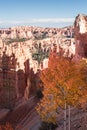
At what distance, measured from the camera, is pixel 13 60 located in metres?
97.1

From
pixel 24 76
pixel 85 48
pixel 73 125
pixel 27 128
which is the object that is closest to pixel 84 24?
pixel 85 48

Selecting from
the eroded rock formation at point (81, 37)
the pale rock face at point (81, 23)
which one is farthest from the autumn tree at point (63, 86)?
the pale rock face at point (81, 23)

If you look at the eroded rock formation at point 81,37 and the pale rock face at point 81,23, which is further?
the pale rock face at point 81,23

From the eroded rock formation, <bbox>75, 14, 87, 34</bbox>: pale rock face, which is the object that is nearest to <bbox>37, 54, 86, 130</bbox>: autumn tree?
the eroded rock formation

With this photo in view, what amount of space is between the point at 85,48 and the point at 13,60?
26.7 m

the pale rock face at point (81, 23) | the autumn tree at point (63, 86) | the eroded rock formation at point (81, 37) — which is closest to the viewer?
the autumn tree at point (63, 86)

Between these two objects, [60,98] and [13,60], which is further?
[13,60]

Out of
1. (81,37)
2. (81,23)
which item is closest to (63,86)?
(81,37)

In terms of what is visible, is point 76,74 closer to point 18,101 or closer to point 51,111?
point 51,111

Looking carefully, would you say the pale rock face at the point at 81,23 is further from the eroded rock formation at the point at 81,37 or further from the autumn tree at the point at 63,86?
the autumn tree at the point at 63,86

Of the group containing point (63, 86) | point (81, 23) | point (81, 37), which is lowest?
point (63, 86)

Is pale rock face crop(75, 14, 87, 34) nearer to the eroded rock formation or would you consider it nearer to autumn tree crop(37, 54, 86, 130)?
the eroded rock formation

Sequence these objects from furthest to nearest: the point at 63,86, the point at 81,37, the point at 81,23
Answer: the point at 81,23, the point at 81,37, the point at 63,86

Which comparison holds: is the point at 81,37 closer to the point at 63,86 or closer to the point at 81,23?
the point at 81,23
